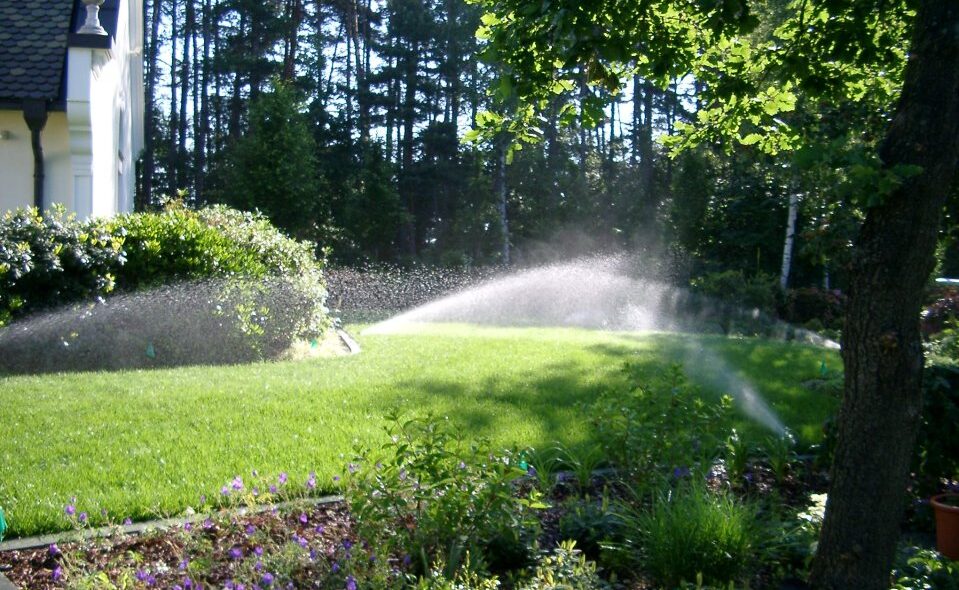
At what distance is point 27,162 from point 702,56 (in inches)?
369

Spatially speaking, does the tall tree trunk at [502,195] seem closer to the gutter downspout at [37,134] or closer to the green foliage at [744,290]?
the green foliage at [744,290]

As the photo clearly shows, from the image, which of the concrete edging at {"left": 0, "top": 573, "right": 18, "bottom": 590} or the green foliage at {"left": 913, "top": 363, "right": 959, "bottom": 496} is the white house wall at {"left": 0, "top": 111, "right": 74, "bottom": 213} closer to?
the concrete edging at {"left": 0, "top": 573, "right": 18, "bottom": 590}

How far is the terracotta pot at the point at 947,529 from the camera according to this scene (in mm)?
3928

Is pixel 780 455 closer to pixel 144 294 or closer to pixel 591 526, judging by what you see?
pixel 591 526

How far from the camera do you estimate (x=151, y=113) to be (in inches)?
1252

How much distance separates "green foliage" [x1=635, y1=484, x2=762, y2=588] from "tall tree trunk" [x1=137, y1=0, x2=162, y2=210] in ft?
93.5

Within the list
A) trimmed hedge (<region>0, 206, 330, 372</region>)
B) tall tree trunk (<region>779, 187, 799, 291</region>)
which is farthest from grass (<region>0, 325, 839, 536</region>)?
tall tree trunk (<region>779, 187, 799, 291</region>)

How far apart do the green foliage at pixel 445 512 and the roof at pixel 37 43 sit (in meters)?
8.93

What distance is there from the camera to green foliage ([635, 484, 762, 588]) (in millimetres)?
3432

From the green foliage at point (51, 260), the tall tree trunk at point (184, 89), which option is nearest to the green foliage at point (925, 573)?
the green foliage at point (51, 260)

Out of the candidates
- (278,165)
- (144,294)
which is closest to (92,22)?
(144,294)

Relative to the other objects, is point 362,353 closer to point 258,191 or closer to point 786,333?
point 786,333

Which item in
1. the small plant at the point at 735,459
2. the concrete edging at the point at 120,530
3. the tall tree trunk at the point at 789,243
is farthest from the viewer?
the tall tree trunk at the point at 789,243

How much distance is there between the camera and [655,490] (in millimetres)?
4102
